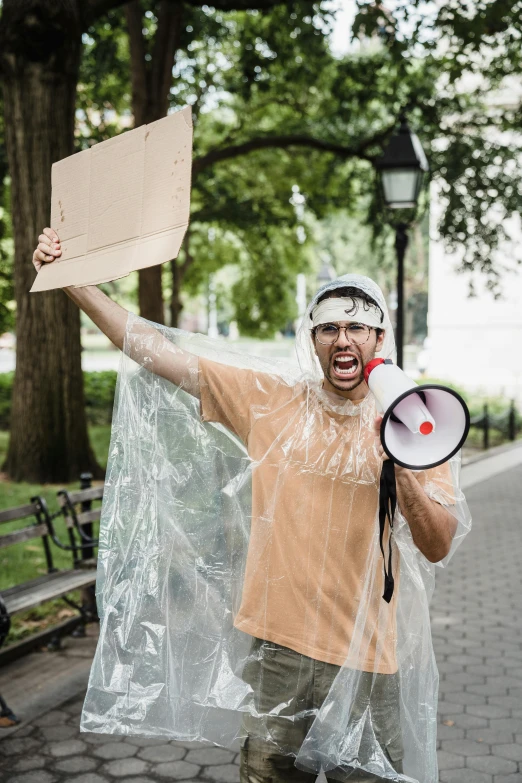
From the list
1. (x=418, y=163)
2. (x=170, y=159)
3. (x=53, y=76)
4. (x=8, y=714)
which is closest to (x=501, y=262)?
(x=418, y=163)

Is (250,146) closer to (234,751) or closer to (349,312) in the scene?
(234,751)

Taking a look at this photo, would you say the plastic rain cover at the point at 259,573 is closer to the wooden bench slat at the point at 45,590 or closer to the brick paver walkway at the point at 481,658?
the brick paver walkway at the point at 481,658

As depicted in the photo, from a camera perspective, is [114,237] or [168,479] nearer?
[114,237]

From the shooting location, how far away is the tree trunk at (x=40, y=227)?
8539 mm

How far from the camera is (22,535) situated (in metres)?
5.16

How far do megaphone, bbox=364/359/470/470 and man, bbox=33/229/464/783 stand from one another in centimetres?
18

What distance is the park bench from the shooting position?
4.96m

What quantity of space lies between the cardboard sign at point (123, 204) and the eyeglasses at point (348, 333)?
530 mm

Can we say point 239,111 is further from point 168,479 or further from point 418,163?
point 168,479

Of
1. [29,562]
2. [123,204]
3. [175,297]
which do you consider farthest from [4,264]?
[123,204]

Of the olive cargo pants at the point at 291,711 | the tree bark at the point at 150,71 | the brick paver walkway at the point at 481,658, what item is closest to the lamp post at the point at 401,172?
the brick paver walkway at the point at 481,658

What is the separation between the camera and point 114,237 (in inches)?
88.7

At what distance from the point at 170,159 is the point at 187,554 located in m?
1.19

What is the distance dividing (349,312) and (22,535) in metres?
3.39
